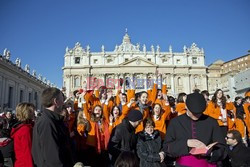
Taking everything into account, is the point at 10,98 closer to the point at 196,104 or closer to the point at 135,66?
the point at 196,104

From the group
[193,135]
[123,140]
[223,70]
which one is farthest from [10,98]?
[223,70]

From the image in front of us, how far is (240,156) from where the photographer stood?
4.43m

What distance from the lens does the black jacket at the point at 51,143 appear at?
8.04 ft

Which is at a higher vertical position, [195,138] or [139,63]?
[139,63]

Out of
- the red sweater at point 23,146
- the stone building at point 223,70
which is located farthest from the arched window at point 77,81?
the red sweater at point 23,146

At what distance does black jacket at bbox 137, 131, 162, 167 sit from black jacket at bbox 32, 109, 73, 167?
189 cm

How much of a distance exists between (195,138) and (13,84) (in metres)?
28.1

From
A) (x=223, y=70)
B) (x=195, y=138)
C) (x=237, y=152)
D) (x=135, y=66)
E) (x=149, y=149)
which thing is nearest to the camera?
(x=195, y=138)

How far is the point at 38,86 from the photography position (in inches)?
1467

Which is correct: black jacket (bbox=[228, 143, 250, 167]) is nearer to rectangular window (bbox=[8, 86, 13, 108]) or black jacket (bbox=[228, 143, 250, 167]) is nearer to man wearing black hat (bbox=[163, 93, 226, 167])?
man wearing black hat (bbox=[163, 93, 226, 167])

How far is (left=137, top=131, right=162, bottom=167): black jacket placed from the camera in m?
4.17

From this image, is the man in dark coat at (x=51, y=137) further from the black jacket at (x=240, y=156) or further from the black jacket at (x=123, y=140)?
the black jacket at (x=240, y=156)

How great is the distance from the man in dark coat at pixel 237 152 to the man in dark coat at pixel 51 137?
3.58m

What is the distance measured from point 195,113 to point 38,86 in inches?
1507
